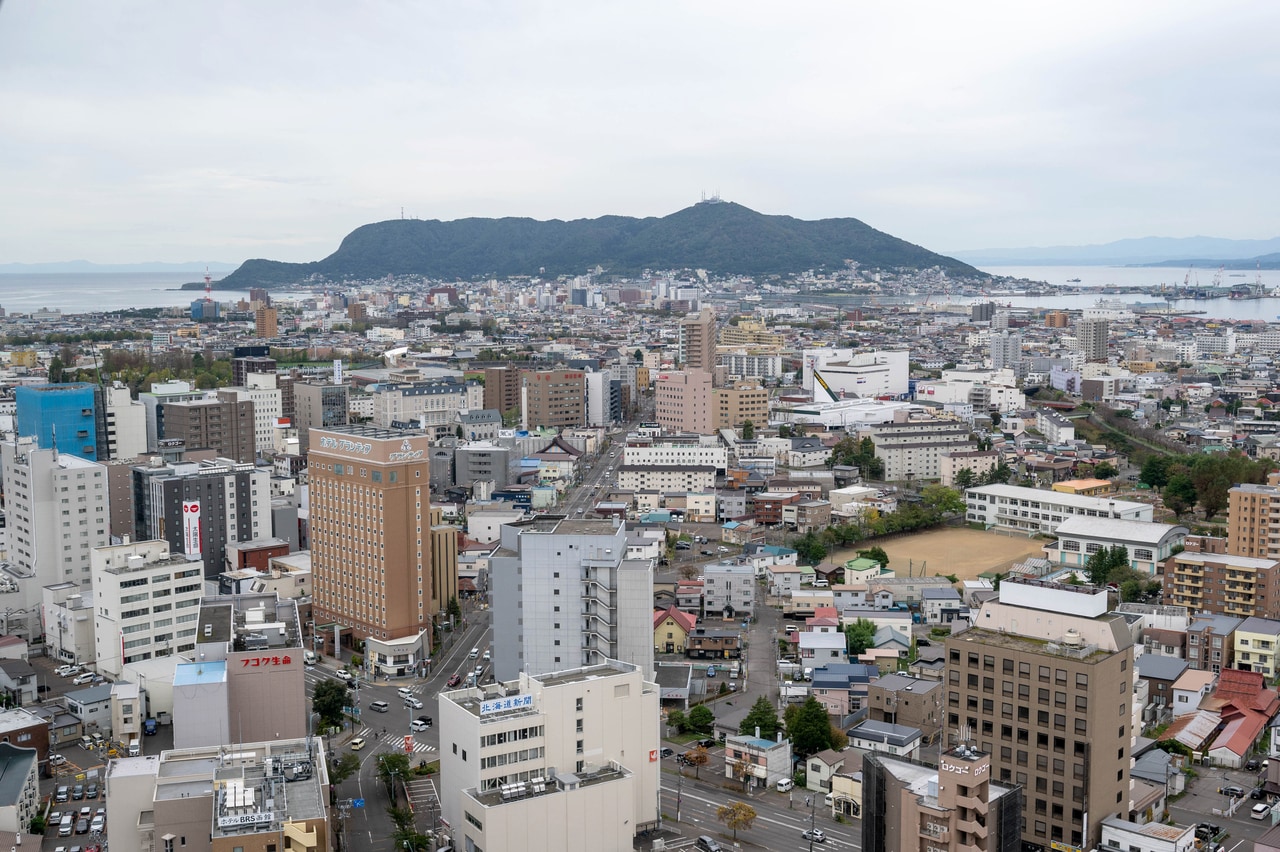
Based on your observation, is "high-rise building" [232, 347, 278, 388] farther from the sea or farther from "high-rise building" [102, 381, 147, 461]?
the sea

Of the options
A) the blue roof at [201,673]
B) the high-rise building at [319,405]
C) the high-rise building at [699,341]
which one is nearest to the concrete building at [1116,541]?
the blue roof at [201,673]

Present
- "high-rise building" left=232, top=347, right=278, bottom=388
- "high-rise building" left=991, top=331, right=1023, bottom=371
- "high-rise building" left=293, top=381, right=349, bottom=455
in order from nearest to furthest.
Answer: "high-rise building" left=293, top=381, right=349, bottom=455
"high-rise building" left=232, top=347, right=278, bottom=388
"high-rise building" left=991, top=331, right=1023, bottom=371

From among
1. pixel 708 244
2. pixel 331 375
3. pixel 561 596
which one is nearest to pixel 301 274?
pixel 708 244

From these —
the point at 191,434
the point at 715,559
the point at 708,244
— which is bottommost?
the point at 715,559

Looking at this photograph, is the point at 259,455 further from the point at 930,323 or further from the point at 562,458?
the point at 930,323

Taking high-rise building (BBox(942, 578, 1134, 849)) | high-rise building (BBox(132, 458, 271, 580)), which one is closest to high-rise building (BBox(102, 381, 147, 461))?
high-rise building (BBox(132, 458, 271, 580))

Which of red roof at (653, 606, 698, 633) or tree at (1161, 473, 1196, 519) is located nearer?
red roof at (653, 606, 698, 633)
